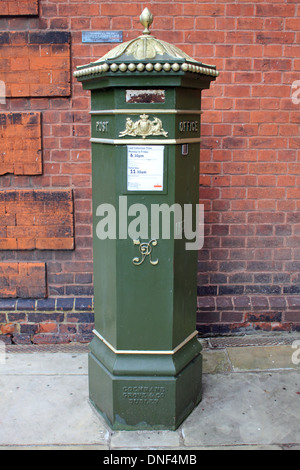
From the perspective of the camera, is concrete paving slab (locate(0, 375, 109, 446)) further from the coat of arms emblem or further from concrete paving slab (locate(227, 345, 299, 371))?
the coat of arms emblem

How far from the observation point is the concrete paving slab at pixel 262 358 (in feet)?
12.5

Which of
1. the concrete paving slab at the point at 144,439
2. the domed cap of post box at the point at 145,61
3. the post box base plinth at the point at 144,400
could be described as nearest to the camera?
the domed cap of post box at the point at 145,61

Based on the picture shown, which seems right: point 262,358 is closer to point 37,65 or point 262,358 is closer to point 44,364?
point 44,364

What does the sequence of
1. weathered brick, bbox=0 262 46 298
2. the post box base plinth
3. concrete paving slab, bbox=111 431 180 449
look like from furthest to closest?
weathered brick, bbox=0 262 46 298 < the post box base plinth < concrete paving slab, bbox=111 431 180 449

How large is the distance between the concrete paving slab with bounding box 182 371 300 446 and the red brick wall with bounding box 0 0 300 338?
2.51 ft

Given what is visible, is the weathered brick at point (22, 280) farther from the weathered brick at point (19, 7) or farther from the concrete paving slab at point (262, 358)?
the weathered brick at point (19, 7)

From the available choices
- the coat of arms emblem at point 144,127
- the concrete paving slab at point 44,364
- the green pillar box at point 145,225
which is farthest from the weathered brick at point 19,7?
the concrete paving slab at point 44,364

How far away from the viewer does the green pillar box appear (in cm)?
268

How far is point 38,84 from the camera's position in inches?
155

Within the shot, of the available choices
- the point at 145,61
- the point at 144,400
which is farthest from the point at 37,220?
the point at 145,61

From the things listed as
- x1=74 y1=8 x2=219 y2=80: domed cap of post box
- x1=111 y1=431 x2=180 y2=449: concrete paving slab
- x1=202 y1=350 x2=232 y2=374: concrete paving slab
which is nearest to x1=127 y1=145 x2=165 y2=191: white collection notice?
→ x1=74 y1=8 x2=219 y2=80: domed cap of post box

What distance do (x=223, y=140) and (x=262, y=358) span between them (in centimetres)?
188

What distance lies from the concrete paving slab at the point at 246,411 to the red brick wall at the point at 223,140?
0.77m

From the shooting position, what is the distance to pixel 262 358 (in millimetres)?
3936
